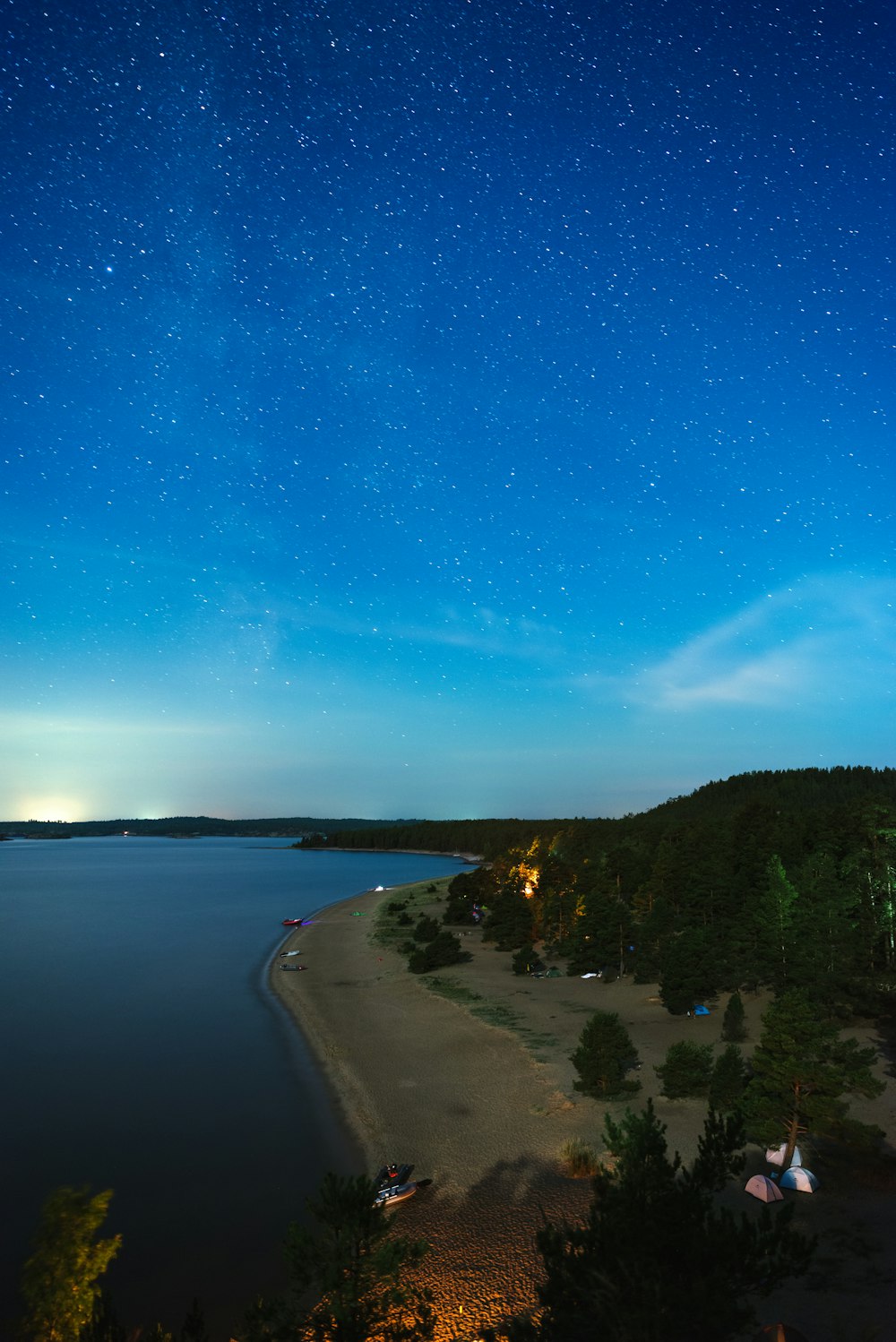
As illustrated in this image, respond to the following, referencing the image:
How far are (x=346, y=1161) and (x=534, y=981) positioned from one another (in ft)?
107

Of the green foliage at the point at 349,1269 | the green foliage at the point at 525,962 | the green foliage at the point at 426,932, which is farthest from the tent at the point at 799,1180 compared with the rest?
the green foliage at the point at 426,932

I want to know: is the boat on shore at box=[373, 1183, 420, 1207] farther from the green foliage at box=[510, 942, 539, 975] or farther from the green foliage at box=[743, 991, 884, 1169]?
the green foliage at box=[510, 942, 539, 975]

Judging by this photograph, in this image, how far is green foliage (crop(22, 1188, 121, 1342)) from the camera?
13.3 meters

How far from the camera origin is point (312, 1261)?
12984 mm

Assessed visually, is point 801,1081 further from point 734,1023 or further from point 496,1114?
point 734,1023

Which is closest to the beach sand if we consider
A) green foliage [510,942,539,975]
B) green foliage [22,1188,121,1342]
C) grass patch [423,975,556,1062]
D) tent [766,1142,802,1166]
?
grass patch [423,975,556,1062]

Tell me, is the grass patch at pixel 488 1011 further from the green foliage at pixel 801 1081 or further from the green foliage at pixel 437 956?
the green foliage at pixel 801 1081

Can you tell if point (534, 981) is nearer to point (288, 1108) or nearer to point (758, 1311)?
point (288, 1108)

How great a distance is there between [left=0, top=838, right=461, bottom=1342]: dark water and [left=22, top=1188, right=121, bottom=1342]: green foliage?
280 inches

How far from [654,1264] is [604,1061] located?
73.4 ft

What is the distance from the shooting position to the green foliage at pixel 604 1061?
106ft

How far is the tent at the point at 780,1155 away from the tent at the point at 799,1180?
0.88 m

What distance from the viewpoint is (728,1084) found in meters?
28.2

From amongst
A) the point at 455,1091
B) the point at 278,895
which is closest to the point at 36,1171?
the point at 455,1091
